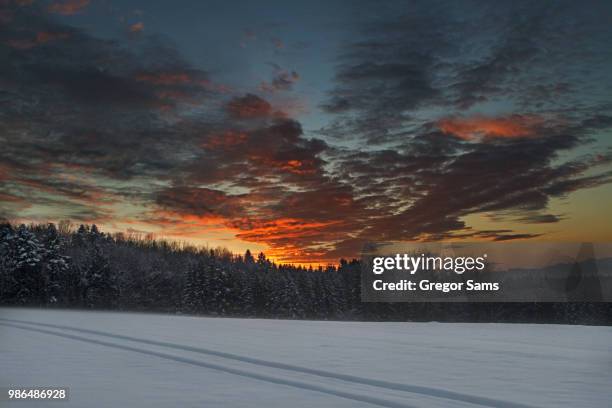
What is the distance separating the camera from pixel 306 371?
49.5 ft

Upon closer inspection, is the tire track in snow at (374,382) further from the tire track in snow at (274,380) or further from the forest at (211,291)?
the forest at (211,291)

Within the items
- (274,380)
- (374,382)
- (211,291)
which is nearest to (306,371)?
(274,380)

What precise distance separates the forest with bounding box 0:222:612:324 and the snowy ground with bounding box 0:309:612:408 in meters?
62.4

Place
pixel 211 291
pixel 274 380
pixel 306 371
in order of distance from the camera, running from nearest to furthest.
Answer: pixel 274 380 < pixel 306 371 < pixel 211 291

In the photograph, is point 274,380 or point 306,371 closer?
point 274,380

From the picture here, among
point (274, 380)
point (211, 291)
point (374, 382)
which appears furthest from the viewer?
point (211, 291)

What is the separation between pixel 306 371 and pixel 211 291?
79.6 metres

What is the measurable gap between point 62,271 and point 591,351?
79.8 m

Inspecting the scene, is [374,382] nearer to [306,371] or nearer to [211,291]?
[306,371]

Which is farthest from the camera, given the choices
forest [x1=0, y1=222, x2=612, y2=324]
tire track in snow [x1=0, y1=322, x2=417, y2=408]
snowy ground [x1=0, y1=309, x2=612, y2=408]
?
forest [x1=0, y1=222, x2=612, y2=324]

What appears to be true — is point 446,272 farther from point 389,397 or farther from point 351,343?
point 389,397

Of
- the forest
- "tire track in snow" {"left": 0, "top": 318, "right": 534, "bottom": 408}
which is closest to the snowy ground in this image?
"tire track in snow" {"left": 0, "top": 318, "right": 534, "bottom": 408}

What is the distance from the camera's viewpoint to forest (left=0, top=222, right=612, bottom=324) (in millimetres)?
82688

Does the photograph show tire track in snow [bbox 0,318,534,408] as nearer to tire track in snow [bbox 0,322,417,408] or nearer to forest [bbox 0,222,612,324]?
tire track in snow [bbox 0,322,417,408]
